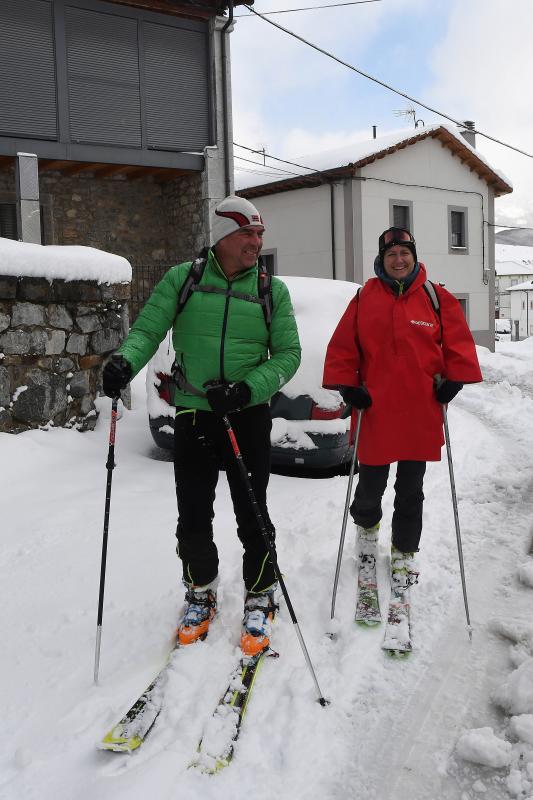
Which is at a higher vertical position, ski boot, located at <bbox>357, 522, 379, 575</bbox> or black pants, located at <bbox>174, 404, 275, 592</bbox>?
black pants, located at <bbox>174, 404, 275, 592</bbox>

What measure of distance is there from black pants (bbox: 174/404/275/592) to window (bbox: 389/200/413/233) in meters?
19.1

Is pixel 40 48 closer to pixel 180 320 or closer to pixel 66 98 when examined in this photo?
pixel 66 98

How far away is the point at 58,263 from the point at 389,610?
15.1ft

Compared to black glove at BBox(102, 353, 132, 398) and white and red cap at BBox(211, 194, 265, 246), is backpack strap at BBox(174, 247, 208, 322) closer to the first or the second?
white and red cap at BBox(211, 194, 265, 246)

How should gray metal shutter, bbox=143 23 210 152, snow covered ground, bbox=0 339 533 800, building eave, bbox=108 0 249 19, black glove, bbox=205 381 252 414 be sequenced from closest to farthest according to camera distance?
snow covered ground, bbox=0 339 533 800 → black glove, bbox=205 381 252 414 → building eave, bbox=108 0 249 19 → gray metal shutter, bbox=143 23 210 152

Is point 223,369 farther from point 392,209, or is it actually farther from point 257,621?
point 392,209

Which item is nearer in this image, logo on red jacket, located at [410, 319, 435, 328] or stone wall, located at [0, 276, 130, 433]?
logo on red jacket, located at [410, 319, 435, 328]

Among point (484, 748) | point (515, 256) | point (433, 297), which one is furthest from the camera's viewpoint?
point (515, 256)

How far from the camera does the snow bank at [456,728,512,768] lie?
2.46m

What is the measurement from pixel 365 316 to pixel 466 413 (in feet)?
21.7

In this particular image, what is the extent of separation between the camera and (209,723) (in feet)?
8.66

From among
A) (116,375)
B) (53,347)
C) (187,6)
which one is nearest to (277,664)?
(116,375)

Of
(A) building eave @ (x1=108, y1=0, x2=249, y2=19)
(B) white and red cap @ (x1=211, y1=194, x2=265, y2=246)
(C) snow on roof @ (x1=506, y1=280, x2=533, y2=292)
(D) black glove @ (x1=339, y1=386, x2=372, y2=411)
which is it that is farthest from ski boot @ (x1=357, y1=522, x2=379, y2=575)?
(C) snow on roof @ (x1=506, y1=280, x2=533, y2=292)

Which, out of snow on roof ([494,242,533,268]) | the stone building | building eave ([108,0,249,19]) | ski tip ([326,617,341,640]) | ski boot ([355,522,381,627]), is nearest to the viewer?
ski tip ([326,617,341,640])
